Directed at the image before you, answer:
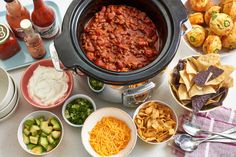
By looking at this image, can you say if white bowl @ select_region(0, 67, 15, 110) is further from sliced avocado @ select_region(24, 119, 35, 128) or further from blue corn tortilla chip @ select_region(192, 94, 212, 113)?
blue corn tortilla chip @ select_region(192, 94, 212, 113)

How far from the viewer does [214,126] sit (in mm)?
1223

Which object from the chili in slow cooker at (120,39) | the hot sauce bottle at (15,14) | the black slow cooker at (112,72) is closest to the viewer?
the black slow cooker at (112,72)

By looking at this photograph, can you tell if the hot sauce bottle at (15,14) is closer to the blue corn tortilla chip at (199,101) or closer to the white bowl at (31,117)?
the white bowl at (31,117)

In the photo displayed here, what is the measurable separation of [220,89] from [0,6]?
2.83 feet

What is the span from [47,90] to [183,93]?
0.45m

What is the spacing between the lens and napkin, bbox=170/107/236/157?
1.18 meters

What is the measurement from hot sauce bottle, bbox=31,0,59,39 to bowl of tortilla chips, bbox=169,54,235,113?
17.9 inches

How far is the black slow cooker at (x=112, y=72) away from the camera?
1009 mm

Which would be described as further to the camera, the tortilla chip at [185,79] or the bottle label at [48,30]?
the bottle label at [48,30]

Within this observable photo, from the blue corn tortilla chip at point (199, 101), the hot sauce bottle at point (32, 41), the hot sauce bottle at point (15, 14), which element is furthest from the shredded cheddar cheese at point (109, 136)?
the hot sauce bottle at point (15, 14)

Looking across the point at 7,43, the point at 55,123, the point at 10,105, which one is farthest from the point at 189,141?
the point at 7,43

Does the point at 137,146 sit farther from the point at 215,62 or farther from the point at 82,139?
the point at 215,62

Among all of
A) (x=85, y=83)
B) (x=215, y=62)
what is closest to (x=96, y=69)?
(x=85, y=83)

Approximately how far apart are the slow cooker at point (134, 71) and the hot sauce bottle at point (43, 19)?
0.17m
